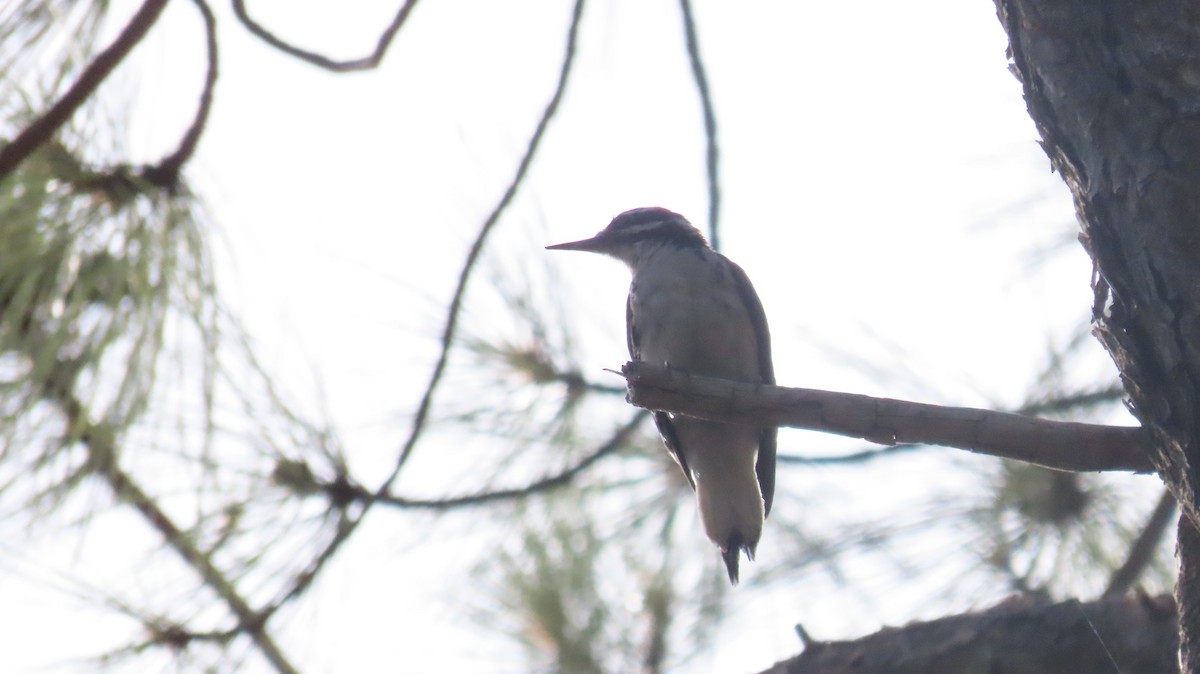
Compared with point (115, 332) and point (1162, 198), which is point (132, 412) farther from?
point (1162, 198)

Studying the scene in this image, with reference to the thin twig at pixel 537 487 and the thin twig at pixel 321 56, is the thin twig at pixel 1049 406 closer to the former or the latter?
the thin twig at pixel 537 487

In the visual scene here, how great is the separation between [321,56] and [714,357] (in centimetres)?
163

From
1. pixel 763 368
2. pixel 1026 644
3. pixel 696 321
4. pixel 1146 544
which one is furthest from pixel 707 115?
pixel 1026 644

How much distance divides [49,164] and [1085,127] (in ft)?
8.89

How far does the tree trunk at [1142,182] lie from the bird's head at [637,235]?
2672 millimetres

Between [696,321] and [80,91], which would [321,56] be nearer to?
[80,91]

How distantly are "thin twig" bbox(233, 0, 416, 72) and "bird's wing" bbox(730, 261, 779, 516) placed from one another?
5.12 ft

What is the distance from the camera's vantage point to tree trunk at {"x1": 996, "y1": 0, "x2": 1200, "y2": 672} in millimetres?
2316

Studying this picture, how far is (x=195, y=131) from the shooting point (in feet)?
11.9

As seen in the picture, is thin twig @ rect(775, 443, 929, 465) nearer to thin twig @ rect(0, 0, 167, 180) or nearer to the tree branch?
the tree branch

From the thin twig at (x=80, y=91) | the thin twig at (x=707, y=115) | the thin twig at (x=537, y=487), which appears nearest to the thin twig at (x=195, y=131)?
the thin twig at (x=80, y=91)

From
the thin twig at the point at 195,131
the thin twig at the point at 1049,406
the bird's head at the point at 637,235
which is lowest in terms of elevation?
the thin twig at the point at 1049,406

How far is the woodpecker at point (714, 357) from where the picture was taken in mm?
4531

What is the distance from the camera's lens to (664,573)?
542 centimetres
